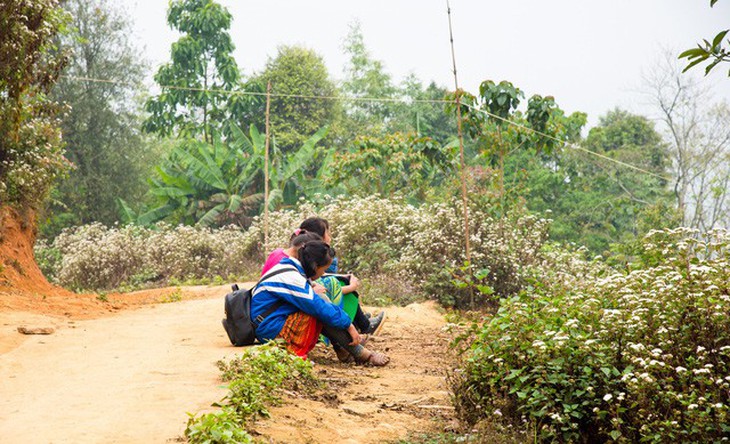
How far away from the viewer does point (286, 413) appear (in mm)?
4906

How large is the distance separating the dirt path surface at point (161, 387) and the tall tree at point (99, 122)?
67.4 ft

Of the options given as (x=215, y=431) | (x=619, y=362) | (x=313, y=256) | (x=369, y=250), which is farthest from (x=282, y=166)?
(x=215, y=431)

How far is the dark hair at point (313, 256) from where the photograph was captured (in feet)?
22.2

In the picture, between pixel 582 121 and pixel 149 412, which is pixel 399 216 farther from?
pixel 582 121

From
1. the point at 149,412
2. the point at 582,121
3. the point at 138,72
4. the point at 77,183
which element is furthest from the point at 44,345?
the point at 582,121

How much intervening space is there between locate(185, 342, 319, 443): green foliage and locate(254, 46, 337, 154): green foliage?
29015mm

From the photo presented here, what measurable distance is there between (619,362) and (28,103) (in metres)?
11.9

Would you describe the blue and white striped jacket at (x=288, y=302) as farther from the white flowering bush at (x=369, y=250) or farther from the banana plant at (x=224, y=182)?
the banana plant at (x=224, y=182)

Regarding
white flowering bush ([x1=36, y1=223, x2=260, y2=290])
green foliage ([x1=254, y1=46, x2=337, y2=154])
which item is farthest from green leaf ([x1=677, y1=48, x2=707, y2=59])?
green foliage ([x1=254, y1=46, x2=337, y2=154])

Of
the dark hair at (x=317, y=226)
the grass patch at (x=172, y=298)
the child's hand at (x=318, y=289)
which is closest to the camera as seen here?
the child's hand at (x=318, y=289)

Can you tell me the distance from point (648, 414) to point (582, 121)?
2888 cm

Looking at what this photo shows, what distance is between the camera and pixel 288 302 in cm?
677

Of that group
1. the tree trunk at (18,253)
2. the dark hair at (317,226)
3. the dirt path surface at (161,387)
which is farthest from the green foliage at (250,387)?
the tree trunk at (18,253)

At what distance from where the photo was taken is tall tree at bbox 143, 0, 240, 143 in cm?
3406
